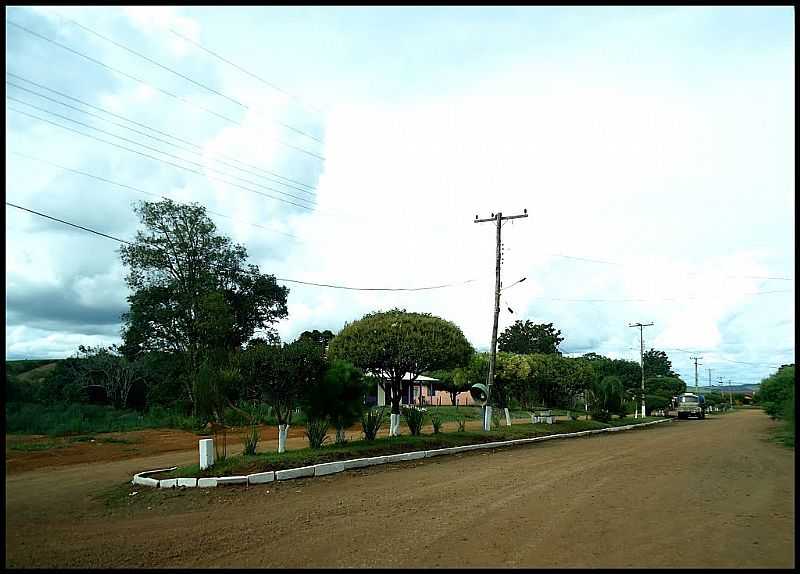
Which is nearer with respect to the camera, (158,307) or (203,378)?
(203,378)

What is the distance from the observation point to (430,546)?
7605 mm

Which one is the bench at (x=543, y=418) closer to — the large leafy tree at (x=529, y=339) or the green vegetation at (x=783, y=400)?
the green vegetation at (x=783, y=400)

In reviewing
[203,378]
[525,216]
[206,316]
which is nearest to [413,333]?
[203,378]

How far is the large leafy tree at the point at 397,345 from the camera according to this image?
20188mm

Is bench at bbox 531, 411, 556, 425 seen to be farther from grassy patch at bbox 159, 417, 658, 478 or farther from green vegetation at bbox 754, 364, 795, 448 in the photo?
green vegetation at bbox 754, 364, 795, 448

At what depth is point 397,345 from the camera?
20203 millimetres

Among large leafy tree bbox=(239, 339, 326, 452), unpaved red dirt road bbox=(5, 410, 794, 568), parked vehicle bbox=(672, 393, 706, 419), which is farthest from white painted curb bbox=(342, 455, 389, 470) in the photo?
parked vehicle bbox=(672, 393, 706, 419)

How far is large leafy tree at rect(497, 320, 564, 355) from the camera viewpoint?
8894 centimetres

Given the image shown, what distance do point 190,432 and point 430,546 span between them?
79.2 feet

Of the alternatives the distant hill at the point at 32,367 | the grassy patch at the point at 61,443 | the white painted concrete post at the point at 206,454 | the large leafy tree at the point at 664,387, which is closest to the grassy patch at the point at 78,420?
the grassy patch at the point at 61,443

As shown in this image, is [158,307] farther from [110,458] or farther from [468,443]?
[468,443]

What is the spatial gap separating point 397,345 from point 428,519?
36.4 ft

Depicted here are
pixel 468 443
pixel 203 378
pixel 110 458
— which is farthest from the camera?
pixel 468 443

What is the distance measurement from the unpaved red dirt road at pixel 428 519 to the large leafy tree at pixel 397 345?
505 centimetres
